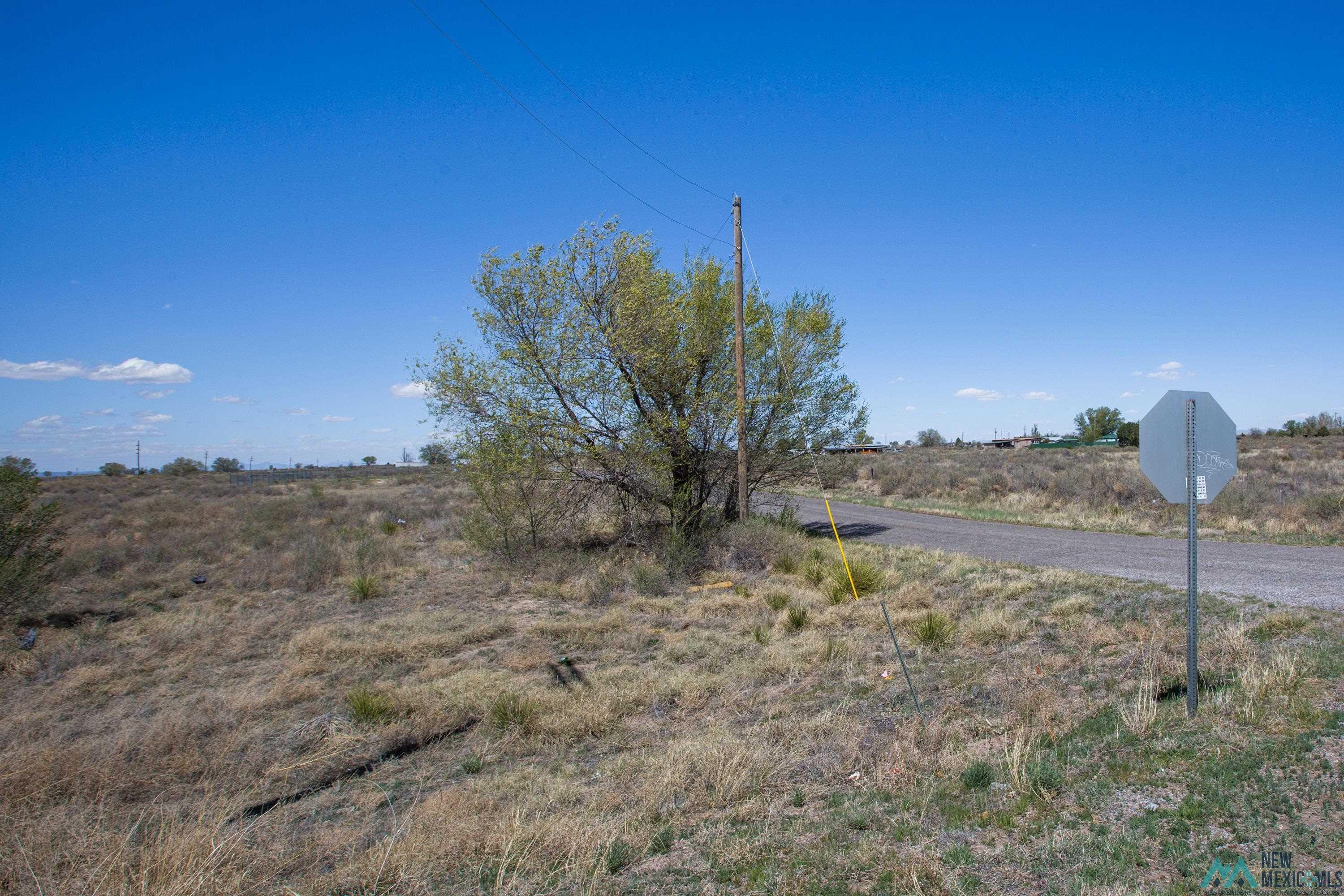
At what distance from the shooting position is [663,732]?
688 centimetres

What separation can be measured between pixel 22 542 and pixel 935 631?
1583cm

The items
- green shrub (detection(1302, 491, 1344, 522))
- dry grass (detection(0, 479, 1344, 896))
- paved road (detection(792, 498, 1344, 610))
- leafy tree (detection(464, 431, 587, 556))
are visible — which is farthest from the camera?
green shrub (detection(1302, 491, 1344, 522))

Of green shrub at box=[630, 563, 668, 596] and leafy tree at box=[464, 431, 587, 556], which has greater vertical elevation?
leafy tree at box=[464, 431, 587, 556]

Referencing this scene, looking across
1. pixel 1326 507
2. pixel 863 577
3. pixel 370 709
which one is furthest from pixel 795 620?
pixel 1326 507

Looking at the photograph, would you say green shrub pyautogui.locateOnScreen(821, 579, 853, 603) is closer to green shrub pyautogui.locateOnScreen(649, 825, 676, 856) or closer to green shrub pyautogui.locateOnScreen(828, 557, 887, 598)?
green shrub pyautogui.locateOnScreen(828, 557, 887, 598)

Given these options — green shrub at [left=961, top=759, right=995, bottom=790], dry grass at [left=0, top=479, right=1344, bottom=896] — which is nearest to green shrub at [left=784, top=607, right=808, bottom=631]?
dry grass at [left=0, top=479, right=1344, bottom=896]

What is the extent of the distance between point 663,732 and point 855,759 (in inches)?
78.6

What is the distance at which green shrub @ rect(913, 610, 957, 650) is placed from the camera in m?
9.20

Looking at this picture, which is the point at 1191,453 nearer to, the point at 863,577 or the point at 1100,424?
the point at 863,577

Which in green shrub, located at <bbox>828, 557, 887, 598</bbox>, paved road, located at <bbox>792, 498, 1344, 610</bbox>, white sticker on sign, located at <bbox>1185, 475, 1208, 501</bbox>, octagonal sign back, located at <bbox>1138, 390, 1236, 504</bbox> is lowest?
green shrub, located at <bbox>828, 557, 887, 598</bbox>

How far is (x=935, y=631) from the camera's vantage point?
9.32m

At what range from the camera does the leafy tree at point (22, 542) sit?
12.2 meters

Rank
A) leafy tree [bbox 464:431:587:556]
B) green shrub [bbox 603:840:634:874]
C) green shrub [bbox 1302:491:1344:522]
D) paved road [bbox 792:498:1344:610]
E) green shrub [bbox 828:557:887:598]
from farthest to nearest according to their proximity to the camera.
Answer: green shrub [bbox 1302:491:1344:522] < leafy tree [bbox 464:431:587:556] < green shrub [bbox 828:557:887:598] < paved road [bbox 792:498:1344:610] < green shrub [bbox 603:840:634:874]

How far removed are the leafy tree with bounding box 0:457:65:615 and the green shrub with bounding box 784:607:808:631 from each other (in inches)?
519
